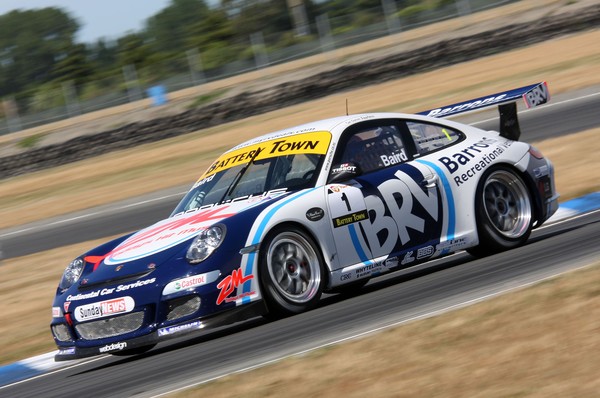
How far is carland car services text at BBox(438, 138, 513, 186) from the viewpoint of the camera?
811 centimetres

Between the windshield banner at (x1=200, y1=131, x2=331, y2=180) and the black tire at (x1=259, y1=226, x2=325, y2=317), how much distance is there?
80 centimetres

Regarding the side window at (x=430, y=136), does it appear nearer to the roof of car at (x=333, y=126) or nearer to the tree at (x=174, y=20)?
the roof of car at (x=333, y=126)

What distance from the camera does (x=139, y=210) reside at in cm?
1554

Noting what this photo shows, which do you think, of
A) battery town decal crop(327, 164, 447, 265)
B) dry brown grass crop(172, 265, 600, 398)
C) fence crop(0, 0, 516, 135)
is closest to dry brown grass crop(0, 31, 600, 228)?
fence crop(0, 0, 516, 135)

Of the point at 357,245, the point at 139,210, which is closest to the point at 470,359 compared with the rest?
the point at 357,245

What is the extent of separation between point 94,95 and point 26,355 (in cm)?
2550

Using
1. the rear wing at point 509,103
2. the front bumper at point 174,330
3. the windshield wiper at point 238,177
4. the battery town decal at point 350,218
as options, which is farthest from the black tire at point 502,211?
the front bumper at point 174,330

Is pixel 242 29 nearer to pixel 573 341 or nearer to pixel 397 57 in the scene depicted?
pixel 397 57

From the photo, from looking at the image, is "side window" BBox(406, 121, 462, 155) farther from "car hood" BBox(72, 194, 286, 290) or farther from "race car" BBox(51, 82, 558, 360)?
"car hood" BBox(72, 194, 286, 290)

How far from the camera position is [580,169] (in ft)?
39.1

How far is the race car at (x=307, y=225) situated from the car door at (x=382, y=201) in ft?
0.03

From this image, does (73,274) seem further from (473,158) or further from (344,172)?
(473,158)

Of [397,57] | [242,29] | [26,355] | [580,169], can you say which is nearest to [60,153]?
[397,57]

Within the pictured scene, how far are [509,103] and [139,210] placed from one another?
7982 mm
